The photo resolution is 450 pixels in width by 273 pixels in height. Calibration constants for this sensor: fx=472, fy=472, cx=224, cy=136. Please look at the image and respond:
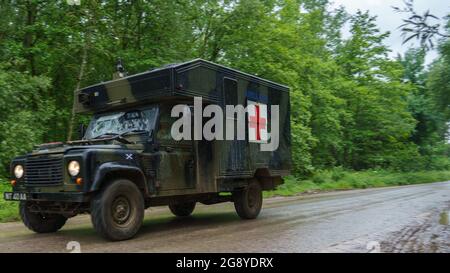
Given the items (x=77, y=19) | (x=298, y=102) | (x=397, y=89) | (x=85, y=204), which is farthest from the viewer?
(x=397, y=89)

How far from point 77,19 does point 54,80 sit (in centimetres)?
282

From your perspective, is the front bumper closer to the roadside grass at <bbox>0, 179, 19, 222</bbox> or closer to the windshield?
the windshield

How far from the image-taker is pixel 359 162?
124 feet

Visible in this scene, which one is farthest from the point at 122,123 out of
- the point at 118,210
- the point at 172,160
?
the point at 118,210

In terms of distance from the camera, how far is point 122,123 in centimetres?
896

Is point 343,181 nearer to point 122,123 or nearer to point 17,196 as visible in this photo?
point 122,123

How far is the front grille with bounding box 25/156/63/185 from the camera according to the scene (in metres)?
7.36

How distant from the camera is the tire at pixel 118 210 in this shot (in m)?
7.14

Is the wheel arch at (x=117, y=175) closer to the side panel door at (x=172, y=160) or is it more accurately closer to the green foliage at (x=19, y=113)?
the side panel door at (x=172, y=160)

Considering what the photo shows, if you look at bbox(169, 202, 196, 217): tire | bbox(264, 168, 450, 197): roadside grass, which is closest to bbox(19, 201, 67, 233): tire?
bbox(169, 202, 196, 217): tire

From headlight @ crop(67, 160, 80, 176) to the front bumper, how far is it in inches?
12.4

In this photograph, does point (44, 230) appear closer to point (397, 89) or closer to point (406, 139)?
point (397, 89)

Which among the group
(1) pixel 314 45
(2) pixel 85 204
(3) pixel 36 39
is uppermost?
(1) pixel 314 45
